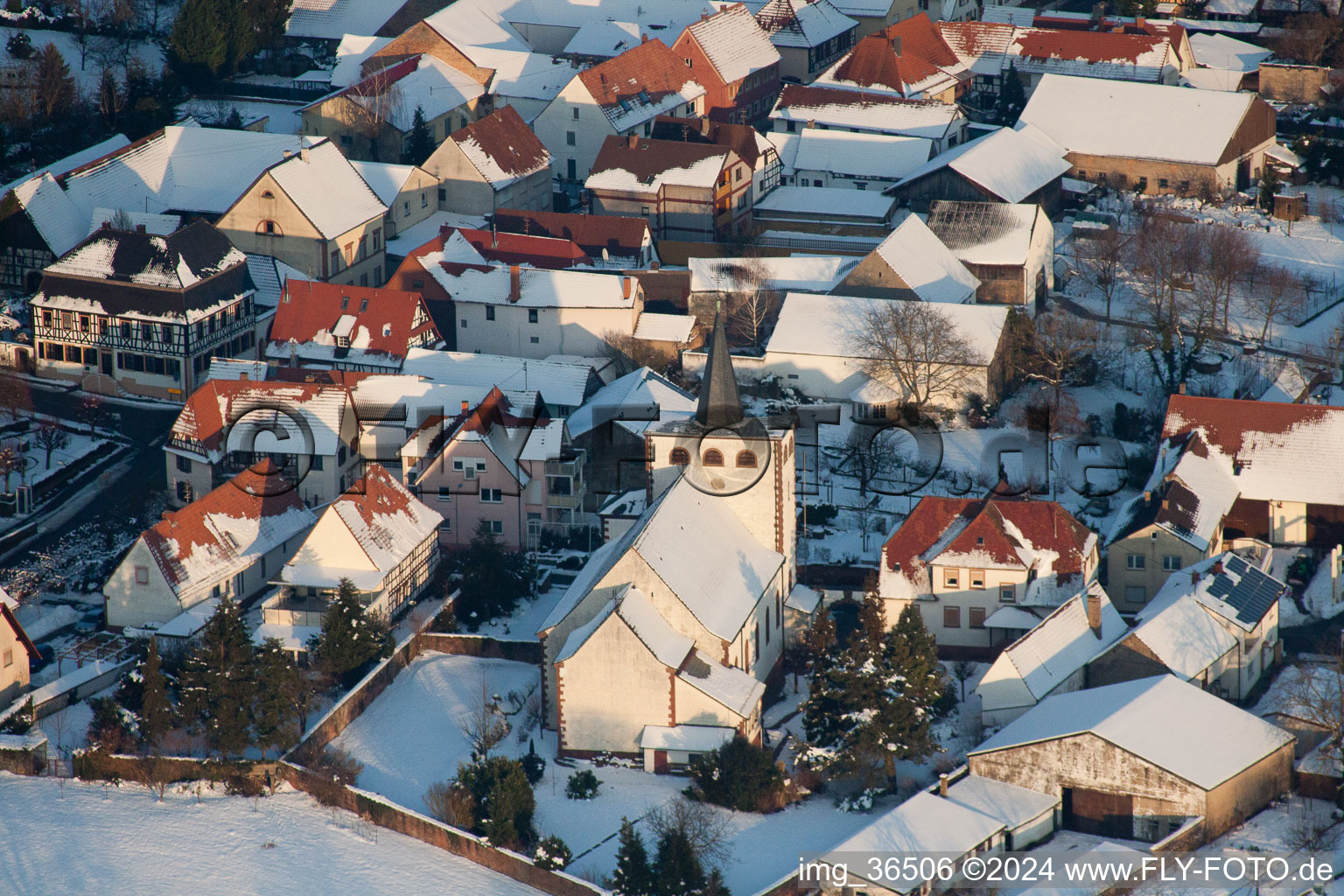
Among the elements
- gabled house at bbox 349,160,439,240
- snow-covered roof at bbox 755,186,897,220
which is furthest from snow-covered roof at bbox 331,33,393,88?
snow-covered roof at bbox 755,186,897,220

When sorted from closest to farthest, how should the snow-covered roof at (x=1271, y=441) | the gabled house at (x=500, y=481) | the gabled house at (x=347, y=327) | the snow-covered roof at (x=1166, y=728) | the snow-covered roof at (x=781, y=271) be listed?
the snow-covered roof at (x=1166, y=728)
the snow-covered roof at (x=1271, y=441)
the gabled house at (x=500, y=481)
the gabled house at (x=347, y=327)
the snow-covered roof at (x=781, y=271)

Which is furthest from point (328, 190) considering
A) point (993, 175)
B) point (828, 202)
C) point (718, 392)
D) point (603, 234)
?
point (718, 392)

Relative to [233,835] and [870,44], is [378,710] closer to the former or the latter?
[233,835]

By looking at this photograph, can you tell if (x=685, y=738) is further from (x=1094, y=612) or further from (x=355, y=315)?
(x=355, y=315)

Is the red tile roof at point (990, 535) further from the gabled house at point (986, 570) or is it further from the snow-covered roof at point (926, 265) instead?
the snow-covered roof at point (926, 265)

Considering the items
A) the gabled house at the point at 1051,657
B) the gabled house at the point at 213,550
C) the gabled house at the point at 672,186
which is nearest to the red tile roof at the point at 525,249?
the gabled house at the point at 672,186

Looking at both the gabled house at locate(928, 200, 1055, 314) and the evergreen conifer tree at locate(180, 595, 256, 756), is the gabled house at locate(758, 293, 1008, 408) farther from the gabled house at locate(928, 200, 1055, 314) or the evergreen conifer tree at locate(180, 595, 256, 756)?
the evergreen conifer tree at locate(180, 595, 256, 756)
